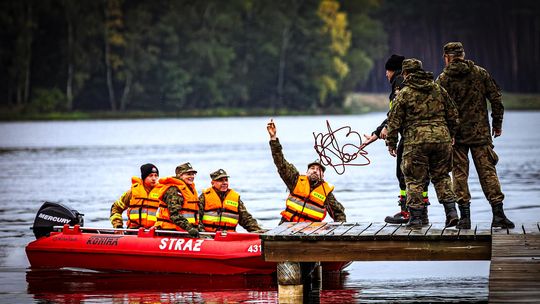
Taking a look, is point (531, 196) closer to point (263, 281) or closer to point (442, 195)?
point (263, 281)

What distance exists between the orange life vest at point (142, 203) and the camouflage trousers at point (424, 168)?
180 inches

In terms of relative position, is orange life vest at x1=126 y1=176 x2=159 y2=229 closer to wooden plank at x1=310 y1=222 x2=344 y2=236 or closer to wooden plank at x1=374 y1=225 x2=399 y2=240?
wooden plank at x1=310 y1=222 x2=344 y2=236

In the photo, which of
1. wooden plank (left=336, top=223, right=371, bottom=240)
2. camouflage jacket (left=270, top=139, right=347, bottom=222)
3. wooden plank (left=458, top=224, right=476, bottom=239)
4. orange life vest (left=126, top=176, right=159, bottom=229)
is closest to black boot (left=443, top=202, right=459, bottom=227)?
wooden plank (left=458, top=224, right=476, bottom=239)

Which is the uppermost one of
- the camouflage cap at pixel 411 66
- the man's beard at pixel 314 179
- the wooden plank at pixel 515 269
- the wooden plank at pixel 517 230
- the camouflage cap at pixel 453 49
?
the camouflage cap at pixel 453 49

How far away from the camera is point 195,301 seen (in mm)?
12750

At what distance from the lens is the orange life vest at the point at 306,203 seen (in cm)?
1342

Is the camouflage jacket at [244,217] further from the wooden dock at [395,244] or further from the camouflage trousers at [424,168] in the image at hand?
the camouflage trousers at [424,168]

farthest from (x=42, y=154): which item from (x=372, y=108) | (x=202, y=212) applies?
(x=372, y=108)

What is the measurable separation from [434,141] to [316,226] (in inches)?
61.8

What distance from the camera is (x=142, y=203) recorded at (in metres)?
15.0

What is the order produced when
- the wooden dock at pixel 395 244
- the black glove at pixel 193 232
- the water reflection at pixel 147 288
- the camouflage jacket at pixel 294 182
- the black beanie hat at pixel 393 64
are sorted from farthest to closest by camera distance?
1. the black glove at pixel 193 232
2. the camouflage jacket at pixel 294 182
3. the water reflection at pixel 147 288
4. the black beanie hat at pixel 393 64
5. the wooden dock at pixel 395 244

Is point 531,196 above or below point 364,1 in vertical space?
below

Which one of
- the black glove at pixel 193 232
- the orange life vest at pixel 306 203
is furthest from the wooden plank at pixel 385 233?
the black glove at pixel 193 232

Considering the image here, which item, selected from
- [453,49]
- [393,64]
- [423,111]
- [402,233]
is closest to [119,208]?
[393,64]
